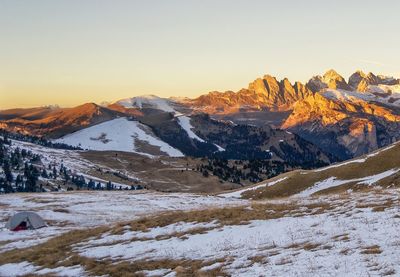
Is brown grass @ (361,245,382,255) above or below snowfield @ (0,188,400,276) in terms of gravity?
above

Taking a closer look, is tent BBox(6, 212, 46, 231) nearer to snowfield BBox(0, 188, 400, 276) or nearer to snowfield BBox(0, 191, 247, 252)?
snowfield BBox(0, 191, 247, 252)

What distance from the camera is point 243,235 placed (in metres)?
29.5

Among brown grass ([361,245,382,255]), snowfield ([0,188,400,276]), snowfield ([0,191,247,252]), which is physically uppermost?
brown grass ([361,245,382,255])

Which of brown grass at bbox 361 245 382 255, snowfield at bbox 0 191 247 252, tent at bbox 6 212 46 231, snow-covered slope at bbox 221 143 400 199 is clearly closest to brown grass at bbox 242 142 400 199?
snow-covered slope at bbox 221 143 400 199

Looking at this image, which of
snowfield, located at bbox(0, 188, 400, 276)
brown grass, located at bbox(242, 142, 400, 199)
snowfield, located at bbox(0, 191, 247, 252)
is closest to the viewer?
snowfield, located at bbox(0, 188, 400, 276)

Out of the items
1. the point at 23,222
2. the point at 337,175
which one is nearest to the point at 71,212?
the point at 23,222

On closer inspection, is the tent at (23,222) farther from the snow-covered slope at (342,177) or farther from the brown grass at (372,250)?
the brown grass at (372,250)

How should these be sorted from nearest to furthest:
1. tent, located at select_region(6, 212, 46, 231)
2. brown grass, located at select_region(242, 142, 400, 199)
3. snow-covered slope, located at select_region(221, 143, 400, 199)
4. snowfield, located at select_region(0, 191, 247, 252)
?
snowfield, located at select_region(0, 191, 247, 252) < tent, located at select_region(6, 212, 46, 231) < snow-covered slope, located at select_region(221, 143, 400, 199) < brown grass, located at select_region(242, 142, 400, 199)

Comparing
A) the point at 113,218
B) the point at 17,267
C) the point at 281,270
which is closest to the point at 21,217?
the point at 113,218

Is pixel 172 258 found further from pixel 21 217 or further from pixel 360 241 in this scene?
pixel 21 217

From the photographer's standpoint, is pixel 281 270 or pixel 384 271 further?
pixel 281 270

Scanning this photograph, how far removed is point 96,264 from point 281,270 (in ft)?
42.9

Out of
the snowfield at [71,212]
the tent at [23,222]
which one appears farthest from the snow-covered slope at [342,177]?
the tent at [23,222]

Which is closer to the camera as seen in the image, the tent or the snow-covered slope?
the tent
